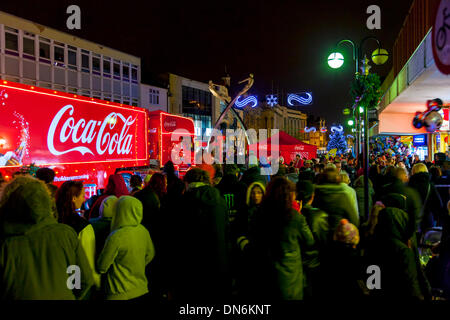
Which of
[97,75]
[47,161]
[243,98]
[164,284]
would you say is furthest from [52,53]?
[164,284]

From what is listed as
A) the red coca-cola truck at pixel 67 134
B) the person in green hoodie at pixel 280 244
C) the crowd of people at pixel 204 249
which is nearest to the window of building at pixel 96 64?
the red coca-cola truck at pixel 67 134

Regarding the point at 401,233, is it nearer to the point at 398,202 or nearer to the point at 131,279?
the point at 398,202

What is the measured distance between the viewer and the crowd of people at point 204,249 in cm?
263

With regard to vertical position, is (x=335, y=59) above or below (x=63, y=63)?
below

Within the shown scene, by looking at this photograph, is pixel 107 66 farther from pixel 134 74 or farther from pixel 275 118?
pixel 275 118

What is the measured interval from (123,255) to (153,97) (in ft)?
123

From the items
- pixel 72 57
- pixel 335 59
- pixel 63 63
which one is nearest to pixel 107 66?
pixel 72 57

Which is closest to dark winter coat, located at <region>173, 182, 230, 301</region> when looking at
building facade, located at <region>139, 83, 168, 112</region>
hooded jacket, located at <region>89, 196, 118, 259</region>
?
hooded jacket, located at <region>89, 196, 118, 259</region>

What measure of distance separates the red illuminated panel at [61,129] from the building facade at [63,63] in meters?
16.2

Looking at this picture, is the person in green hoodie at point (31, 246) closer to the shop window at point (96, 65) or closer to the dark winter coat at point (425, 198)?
the dark winter coat at point (425, 198)

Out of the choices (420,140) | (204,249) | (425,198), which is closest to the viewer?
(204,249)

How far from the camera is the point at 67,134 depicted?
9242mm

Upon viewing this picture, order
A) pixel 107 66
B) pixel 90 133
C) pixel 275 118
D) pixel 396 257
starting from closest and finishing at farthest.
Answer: pixel 396 257 → pixel 90 133 → pixel 107 66 → pixel 275 118

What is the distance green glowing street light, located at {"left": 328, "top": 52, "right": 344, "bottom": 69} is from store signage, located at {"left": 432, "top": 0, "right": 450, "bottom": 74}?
7959 millimetres
